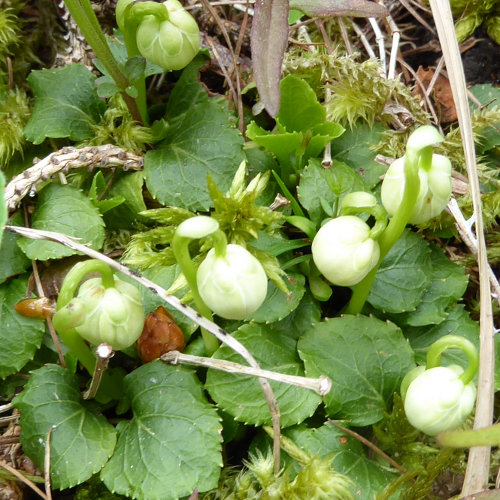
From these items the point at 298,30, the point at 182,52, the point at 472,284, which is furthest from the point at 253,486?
the point at 298,30

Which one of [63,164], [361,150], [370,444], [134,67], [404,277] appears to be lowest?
[370,444]

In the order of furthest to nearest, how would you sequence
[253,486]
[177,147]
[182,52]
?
1. [177,147]
2. [182,52]
3. [253,486]

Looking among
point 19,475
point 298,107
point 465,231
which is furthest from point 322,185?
point 19,475

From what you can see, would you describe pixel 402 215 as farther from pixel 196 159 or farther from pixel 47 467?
pixel 47 467

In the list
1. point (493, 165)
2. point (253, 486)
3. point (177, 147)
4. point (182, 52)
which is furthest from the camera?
point (493, 165)

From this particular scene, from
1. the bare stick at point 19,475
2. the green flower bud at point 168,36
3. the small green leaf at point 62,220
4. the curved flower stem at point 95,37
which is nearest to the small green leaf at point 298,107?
the green flower bud at point 168,36

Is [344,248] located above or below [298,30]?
below

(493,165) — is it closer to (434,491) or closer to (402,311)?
(402,311)
